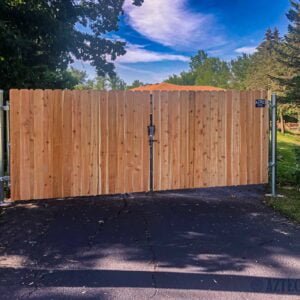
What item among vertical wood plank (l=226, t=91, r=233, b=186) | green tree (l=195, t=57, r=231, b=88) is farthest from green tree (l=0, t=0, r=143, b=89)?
green tree (l=195, t=57, r=231, b=88)

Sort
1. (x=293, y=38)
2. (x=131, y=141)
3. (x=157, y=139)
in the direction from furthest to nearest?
(x=293, y=38) < (x=157, y=139) < (x=131, y=141)

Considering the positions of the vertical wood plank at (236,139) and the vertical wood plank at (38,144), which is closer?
the vertical wood plank at (38,144)

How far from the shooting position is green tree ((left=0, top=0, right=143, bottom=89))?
25.1 ft

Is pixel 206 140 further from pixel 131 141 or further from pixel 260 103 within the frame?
pixel 131 141

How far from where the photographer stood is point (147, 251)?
3818 millimetres

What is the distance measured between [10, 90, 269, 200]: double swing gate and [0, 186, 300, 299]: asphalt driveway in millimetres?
414

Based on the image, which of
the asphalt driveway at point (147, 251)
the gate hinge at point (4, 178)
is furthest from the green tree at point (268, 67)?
the gate hinge at point (4, 178)

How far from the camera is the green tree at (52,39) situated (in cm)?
764

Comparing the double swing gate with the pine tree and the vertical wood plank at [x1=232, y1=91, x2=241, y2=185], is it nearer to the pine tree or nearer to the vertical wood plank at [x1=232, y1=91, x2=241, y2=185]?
the vertical wood plank at [x1=232, y1=91, x2=241, y2=185]

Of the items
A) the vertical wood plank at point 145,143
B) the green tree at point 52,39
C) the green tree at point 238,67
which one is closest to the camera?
the vertical wood plank at point 145,143

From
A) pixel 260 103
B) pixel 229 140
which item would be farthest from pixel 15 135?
pixel 260 103

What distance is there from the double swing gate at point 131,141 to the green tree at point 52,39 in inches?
112

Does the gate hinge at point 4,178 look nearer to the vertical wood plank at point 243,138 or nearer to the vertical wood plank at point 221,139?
the vertical wood plank at point 221,139

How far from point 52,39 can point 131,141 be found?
484 cm
